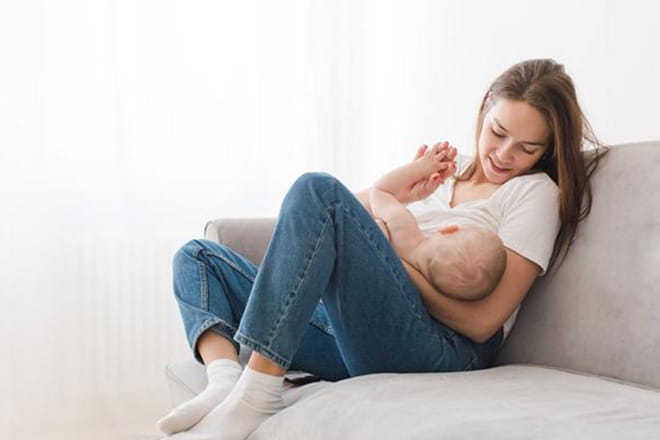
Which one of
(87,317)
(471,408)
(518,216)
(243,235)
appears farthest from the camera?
(87,317)

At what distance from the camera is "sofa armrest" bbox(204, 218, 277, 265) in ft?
6.62

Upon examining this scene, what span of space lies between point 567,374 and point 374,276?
397mm

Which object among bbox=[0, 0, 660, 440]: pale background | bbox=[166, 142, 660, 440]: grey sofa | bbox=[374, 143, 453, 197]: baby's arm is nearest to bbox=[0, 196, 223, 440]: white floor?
bbox=[0, 0, 660, 440]: pale background

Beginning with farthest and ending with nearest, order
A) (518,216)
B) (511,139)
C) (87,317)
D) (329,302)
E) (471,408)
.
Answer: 1. (87,317)
2. (511,139)
3. (518,216)
4. (329,302)
5. (471,408)

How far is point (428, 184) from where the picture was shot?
1.78 metres

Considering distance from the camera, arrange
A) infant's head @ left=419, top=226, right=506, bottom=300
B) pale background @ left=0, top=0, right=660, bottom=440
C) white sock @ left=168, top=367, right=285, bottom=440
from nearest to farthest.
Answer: white sock @ left=168, top=367, right=285, bottom=440 → infant's head @ left=419, top=226, right=506, bottom=300 → pale background @ left=0, top=0, right=660, bottom=440

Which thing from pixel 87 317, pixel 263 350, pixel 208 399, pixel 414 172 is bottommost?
pixel 87 317

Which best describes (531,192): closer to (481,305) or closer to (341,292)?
(481,305)

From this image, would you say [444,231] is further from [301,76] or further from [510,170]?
[301,76]

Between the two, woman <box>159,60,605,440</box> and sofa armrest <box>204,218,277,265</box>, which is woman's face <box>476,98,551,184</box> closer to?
woman <box>159,60,605,440</box>

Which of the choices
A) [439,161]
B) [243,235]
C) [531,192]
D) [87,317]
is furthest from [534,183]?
[87,317]

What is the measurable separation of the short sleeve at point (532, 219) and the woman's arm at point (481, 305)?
0.11ft

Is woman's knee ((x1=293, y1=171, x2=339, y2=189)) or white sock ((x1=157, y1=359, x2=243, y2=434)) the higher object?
woman's knee ((x1=293, y1=171, x2=339, y2=189))

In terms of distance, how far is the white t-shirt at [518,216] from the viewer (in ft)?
5.16
